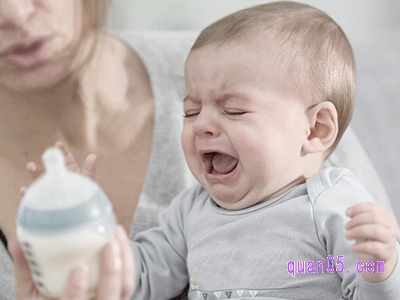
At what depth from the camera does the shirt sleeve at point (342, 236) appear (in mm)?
745

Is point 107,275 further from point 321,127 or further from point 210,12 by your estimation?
point 210,12

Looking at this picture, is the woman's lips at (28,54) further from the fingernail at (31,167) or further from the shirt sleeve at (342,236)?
the shirt sleeve at (342,236)

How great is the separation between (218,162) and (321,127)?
0.23 m

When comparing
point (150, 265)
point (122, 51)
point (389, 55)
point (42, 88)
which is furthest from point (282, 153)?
point (389, 55)

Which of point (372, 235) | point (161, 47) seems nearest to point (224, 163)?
point (372, 235)

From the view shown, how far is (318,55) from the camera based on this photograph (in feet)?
2.99

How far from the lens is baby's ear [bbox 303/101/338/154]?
91 cm

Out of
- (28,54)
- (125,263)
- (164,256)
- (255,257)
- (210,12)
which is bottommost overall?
(164,256)

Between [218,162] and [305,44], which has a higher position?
[305,44]

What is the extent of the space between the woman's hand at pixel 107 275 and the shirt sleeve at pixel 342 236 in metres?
0.41

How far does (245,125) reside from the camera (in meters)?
0.88

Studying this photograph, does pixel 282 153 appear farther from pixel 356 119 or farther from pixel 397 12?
pixel 397 12

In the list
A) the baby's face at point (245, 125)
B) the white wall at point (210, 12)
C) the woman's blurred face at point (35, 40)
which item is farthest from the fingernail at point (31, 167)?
the white wall at point (210, 12)

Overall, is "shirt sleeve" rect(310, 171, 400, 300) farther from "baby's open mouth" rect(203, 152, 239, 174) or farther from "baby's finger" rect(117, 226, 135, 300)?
"baby's finger" rect(117, 226, 135, 300)
